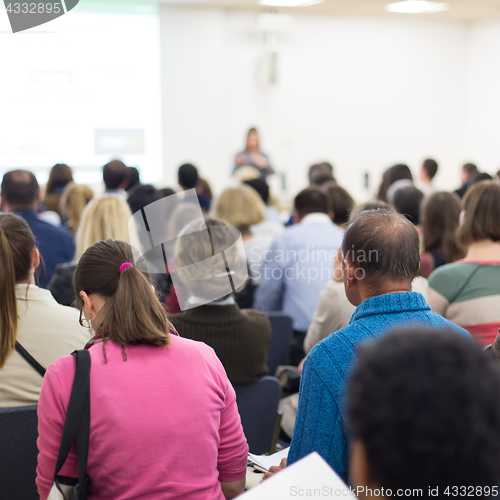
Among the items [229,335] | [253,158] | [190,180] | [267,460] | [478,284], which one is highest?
[253,158]

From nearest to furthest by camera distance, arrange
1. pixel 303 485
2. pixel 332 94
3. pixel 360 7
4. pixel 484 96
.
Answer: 1. pixel 303 485
2. pixel 360 7
3. pixel 332 94
4. pixel 484 96

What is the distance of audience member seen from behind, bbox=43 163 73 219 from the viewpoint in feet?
15.9

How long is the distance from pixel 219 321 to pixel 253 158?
599 centimetres

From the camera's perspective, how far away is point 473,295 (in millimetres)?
2215

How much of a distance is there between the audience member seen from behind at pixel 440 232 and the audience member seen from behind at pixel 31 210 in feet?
6.75

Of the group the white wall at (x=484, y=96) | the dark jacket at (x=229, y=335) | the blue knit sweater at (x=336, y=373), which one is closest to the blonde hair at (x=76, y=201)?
the dark jacket at (x=229, y=335)

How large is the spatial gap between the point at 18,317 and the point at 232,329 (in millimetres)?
693

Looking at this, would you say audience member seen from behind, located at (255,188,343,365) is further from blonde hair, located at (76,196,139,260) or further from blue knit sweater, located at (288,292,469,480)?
blue knit sweater, located at (288,292,469,480)

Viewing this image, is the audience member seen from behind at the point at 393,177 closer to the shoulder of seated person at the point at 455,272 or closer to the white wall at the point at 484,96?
the shoulder of seated person at the point at 455,272

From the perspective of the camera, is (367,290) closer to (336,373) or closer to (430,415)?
(336,373)

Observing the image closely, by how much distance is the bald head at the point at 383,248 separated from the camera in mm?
1333

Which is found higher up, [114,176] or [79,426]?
[114,176]

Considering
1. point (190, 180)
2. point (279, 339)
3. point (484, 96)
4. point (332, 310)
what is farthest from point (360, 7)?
point (332, 310)

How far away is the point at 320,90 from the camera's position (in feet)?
29.3
